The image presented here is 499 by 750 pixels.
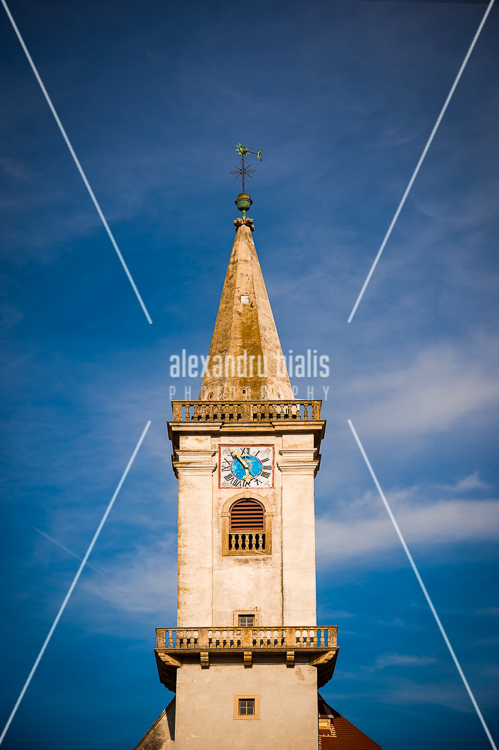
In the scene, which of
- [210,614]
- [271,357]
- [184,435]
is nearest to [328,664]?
[210,614]

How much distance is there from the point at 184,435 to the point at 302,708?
39.3 feet

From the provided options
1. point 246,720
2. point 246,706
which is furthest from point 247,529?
point 246,720

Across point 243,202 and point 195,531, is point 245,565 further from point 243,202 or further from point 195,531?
point 243,202

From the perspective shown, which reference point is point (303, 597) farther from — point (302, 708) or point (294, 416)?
point (294, 416)

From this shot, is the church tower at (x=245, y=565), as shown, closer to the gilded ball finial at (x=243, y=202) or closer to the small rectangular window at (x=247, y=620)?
the small rectangular window at (x=247, y=620)

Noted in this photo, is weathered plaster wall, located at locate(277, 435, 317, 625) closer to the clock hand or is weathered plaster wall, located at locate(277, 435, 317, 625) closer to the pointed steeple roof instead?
the clock hand

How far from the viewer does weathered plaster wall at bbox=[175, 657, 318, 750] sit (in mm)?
36531

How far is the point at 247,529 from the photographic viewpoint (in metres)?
41.1

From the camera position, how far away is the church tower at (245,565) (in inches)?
1459

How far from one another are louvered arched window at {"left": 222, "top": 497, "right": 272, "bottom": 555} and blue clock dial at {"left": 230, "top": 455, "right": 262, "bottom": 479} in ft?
3.51

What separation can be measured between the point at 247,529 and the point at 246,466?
266 centimetres

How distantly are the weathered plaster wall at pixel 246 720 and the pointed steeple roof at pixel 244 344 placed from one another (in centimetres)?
1195

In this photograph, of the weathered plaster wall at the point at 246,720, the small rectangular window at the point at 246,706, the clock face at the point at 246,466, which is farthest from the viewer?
the clock face at the point at 246,466

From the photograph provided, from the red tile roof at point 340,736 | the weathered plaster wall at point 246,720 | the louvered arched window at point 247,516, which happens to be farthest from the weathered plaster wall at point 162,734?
the louvered arched window at point 247,516
